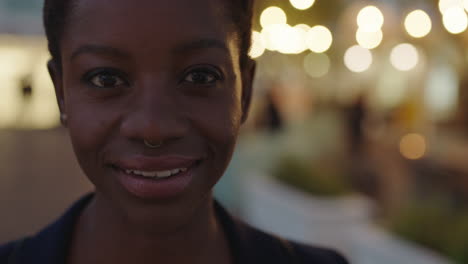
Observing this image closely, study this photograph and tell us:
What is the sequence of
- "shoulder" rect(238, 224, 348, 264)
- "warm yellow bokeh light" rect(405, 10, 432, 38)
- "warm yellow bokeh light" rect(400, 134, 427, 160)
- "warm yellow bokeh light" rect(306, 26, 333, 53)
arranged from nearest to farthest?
"shoulder" rect(238, 224, 348, 264)
"warm yellow bokeh light" rect(405, 10, 432, 38)
"warm yellow bokeh light" rect(306, 26, 333, 53)
"warm yellow bokeh light" rect(400, 134, 427, 160)

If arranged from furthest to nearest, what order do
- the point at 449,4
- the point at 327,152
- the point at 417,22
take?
1. the point at 327,152
2. the point at 417,22
3. the point at 449,4

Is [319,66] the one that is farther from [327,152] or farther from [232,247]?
[232,247]

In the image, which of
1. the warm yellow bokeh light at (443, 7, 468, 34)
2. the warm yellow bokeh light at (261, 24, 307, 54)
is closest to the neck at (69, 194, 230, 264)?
the warm yellow bokeh light at (443, 7, 468, 34)

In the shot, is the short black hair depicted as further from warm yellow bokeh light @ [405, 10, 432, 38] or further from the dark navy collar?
warm yellow bokeh light @ [405, 10, 432, 38]

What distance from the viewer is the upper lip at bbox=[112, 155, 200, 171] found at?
1.22 meters

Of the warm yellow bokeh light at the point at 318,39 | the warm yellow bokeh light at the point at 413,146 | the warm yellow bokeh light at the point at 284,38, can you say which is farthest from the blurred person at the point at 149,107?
the warm yellow bokeh light at the point at 413,146

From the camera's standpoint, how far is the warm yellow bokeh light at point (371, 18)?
23.0 feet

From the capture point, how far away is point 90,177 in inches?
51.5

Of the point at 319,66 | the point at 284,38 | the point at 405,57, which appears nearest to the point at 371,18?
the point at 284,38

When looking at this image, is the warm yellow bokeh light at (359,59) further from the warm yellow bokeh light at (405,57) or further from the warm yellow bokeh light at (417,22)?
the warm yellow bokeh light at (417,22)

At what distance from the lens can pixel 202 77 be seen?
50.6 inches

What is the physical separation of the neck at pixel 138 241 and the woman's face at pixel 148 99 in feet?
0.30

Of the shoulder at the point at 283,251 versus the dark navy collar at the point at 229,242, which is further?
the shoulder at the point at 283,251

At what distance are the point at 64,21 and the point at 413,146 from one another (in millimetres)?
11664
